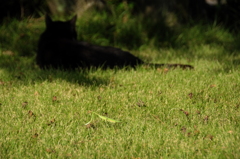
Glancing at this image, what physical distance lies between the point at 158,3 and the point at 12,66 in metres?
4.22

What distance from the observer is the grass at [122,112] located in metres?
2.63

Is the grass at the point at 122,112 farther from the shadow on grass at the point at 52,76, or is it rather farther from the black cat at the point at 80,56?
the black cat at the point at 80,56

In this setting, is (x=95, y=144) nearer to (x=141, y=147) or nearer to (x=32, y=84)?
(x=141, y=147)

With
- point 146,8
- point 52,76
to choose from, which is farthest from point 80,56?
point 146,8

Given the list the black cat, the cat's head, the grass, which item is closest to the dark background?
the cat's head

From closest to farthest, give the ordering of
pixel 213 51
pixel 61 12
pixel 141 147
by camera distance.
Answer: pixel 141 147
pixel 213 51
pixel 61 12

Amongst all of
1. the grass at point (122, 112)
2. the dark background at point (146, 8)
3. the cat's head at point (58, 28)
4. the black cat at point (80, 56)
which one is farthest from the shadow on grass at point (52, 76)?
the dark background at point (146, 8)

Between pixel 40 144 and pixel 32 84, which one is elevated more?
pixel 40 144

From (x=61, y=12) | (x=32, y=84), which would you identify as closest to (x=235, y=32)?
(x=61, y=12)

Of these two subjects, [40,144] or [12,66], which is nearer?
[40,144]

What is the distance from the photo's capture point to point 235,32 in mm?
8484

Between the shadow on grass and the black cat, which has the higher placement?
the black cat

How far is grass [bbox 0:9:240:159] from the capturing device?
2627 millimetres

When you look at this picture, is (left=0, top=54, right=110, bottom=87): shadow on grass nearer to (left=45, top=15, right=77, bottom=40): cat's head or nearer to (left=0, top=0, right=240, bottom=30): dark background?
(left=45, top=15, right=77, bottom=40): cat's head
